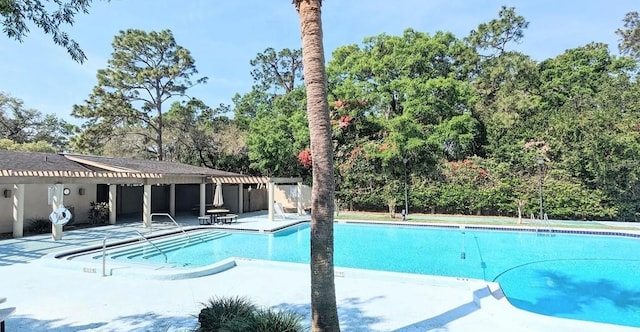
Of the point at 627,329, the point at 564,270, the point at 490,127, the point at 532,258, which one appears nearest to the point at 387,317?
the point at 627,329

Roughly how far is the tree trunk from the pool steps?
9.35 m

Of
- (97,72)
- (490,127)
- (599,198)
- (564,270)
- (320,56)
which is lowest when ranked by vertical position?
(564,270)

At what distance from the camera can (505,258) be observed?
479 inches

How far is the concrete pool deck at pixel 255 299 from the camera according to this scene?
552cm

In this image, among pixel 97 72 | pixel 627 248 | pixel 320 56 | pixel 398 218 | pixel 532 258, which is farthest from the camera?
pixel 97 72

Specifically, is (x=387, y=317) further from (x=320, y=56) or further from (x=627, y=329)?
(x=320, y=56)

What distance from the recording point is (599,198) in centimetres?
A: 1920

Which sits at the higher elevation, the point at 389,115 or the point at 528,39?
the point at 528,39

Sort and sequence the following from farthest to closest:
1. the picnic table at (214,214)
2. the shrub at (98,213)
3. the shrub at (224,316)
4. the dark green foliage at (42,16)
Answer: the picnic table at (214,214)
the shrub at (98,213)
the dark green foliage at (42,16)
the shrub at (224,316)

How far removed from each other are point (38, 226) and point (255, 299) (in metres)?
13.0

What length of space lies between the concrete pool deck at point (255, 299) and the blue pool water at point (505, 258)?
7.24 feet

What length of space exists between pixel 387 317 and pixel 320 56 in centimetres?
401

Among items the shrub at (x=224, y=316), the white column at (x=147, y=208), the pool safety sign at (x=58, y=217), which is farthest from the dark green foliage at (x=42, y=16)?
the white column at (x=147, y=208)

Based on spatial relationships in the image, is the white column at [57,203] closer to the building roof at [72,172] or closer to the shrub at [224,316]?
the building roof at [72,172]
